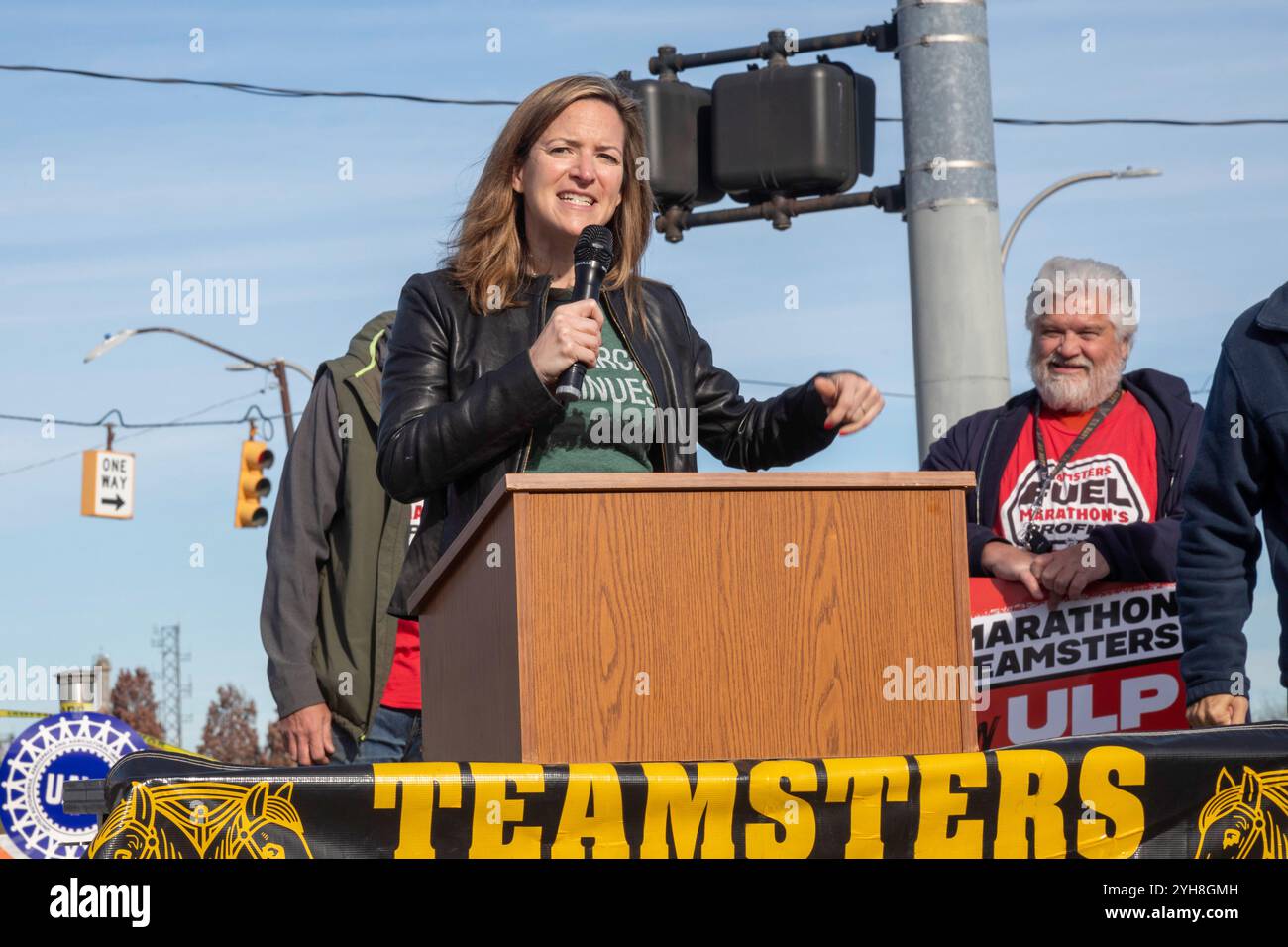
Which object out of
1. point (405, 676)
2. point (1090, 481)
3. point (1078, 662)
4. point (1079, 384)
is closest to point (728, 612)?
point (405, 676)

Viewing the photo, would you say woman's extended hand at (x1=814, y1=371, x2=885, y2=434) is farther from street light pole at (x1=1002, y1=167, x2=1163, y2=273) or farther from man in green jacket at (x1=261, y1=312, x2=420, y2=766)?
street light pole at (x1=1002, y1=167, x2=1163, y2=273)

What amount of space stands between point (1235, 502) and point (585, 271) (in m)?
1.65

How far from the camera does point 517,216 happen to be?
4254mm

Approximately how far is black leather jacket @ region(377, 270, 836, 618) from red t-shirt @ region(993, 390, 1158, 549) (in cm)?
164

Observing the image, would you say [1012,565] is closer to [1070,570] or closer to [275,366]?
[1070,570]

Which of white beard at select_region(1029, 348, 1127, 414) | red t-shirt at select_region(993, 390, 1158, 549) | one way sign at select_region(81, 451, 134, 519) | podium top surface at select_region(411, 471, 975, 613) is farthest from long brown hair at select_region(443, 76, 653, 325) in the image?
one way sign at select_region(81, 451, 134, 519)

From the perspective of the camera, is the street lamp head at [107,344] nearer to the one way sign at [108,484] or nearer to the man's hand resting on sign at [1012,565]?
the one way sign at [108,484]

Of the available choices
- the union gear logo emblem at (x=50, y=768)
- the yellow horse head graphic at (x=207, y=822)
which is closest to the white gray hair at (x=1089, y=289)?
the yellow horse head graphic at (x=207, y=822)

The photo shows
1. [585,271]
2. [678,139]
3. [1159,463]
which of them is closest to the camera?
[585,271]

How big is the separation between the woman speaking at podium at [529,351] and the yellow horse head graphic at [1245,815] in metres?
1.03

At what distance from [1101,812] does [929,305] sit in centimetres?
419

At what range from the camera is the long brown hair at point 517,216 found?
13.3 ft

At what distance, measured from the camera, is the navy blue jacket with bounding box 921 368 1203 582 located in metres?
5.27
